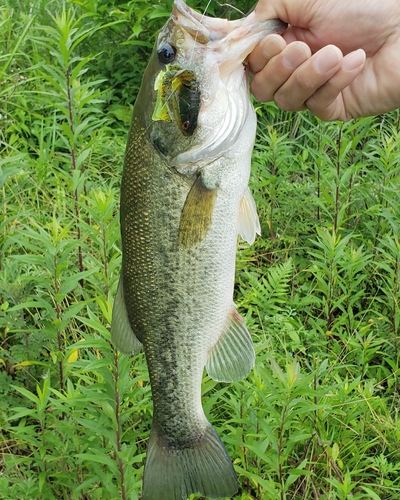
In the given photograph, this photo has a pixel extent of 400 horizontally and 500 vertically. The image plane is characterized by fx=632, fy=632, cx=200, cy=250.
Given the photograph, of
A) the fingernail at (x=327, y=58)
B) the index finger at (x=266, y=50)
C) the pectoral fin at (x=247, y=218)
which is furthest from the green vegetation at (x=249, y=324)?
the fingernail at (x=327, y=58)

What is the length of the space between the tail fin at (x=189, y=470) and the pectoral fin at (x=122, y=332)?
279 millimetres

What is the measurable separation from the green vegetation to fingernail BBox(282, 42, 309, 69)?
2.83 ft

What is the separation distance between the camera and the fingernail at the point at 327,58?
1.96 m

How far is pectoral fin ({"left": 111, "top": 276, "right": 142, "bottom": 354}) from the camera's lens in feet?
6.32

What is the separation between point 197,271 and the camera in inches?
71.7

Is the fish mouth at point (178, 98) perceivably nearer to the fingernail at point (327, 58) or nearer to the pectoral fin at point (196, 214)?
the pectoral fin at point (196, 214)

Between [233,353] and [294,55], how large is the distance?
0.96 m

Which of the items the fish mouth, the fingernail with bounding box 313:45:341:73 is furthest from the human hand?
the fish mouth

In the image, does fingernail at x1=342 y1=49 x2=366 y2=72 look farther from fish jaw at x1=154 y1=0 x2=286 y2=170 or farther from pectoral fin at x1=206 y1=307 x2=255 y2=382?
pectoral fin at x1=206 y1=307 x2=255 y2=382

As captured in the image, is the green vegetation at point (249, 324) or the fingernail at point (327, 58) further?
the green vegetation at point (249, 324)

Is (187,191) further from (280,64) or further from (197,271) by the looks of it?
(280,64)

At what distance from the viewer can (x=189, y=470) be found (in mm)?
1976

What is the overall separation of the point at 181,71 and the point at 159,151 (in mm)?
224


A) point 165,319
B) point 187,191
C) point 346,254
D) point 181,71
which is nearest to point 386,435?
point 346,254
